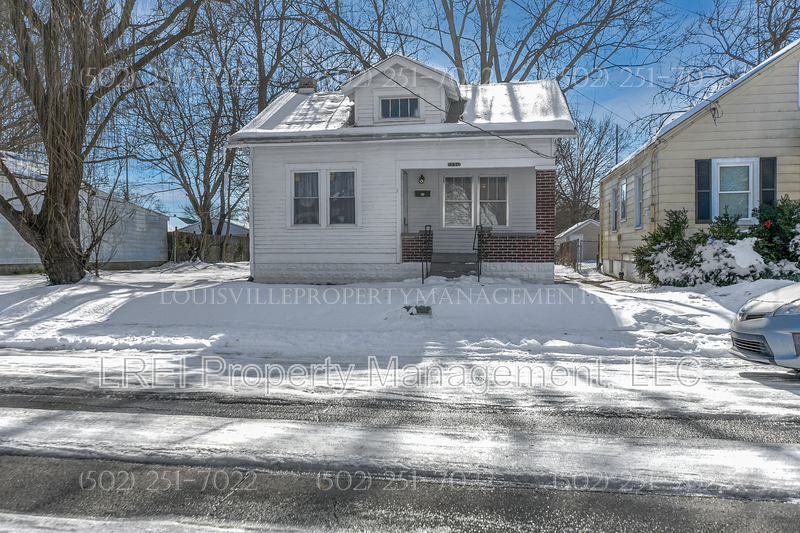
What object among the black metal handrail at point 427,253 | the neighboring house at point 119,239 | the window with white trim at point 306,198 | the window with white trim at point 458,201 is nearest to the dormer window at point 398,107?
the window with white trim at point 458,201

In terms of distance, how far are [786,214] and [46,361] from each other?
13415 mm

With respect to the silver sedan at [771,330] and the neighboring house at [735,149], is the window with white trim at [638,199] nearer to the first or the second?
the neighboring house at [735,149]

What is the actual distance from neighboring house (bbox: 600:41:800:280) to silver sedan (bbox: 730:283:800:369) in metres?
8.35

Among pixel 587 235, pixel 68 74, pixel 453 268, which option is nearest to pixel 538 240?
pixel 453 268

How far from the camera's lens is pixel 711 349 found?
6.41 metres

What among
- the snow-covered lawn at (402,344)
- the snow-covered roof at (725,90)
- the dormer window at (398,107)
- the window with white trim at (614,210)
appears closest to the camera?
the snow-covered lawn at (402,344)

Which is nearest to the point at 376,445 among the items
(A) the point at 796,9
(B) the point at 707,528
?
(B) the point at 707,528

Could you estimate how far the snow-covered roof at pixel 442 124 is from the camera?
490 inches

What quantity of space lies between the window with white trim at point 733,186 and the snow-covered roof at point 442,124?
401cm

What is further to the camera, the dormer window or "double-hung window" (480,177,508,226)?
"double-hung window" (480,177,508,226)

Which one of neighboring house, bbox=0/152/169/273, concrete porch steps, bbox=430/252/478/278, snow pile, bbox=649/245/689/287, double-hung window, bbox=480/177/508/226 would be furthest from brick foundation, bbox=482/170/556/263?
neighboring house, bbox=0/152/169/273

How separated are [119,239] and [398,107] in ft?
54.0

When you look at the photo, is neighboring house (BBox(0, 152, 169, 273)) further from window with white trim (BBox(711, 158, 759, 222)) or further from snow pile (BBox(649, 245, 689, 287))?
window with white trim (BBox(711, 158, 759, 222))

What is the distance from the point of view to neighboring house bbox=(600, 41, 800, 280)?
41.0ft
